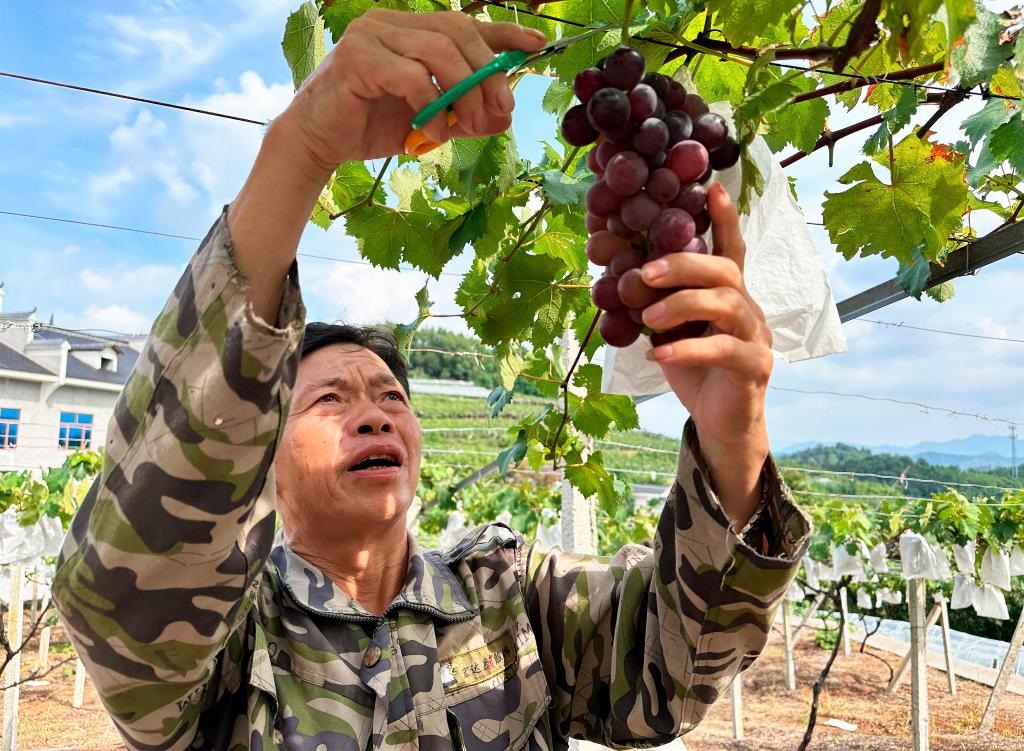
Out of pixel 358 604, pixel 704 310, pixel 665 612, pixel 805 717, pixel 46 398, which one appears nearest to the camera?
pixel 704 310

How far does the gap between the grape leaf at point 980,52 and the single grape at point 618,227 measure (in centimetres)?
56

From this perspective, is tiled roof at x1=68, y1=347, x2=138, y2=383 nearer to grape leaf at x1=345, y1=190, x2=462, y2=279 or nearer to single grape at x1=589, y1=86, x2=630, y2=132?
grape leaf at x1=345, y1=190, x2=462, y2=279

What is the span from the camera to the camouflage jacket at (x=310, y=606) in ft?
2.78

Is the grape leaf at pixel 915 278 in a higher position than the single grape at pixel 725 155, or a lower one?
higher

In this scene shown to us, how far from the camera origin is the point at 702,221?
76 cm

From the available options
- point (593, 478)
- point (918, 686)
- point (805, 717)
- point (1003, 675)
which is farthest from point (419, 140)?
point (805, 717)

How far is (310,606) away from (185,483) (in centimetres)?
56

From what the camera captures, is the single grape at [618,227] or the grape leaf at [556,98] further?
the grape leaf at [556,98]

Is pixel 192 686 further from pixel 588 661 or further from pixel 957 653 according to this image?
pixel 957 653

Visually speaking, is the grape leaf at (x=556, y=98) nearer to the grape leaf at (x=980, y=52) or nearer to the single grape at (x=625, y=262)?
the grape leaf at (x=980, y=52)

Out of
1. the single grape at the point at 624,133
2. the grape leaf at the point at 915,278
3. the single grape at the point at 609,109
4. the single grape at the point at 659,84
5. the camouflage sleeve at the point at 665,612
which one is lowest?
the camouflage sleeve at the point at 665,612

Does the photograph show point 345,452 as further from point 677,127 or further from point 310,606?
point 677,127

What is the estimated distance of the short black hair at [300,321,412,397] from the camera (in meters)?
1.69

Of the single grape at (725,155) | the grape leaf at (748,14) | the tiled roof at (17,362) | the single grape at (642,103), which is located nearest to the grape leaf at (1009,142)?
the grape leaf at (748,14)
